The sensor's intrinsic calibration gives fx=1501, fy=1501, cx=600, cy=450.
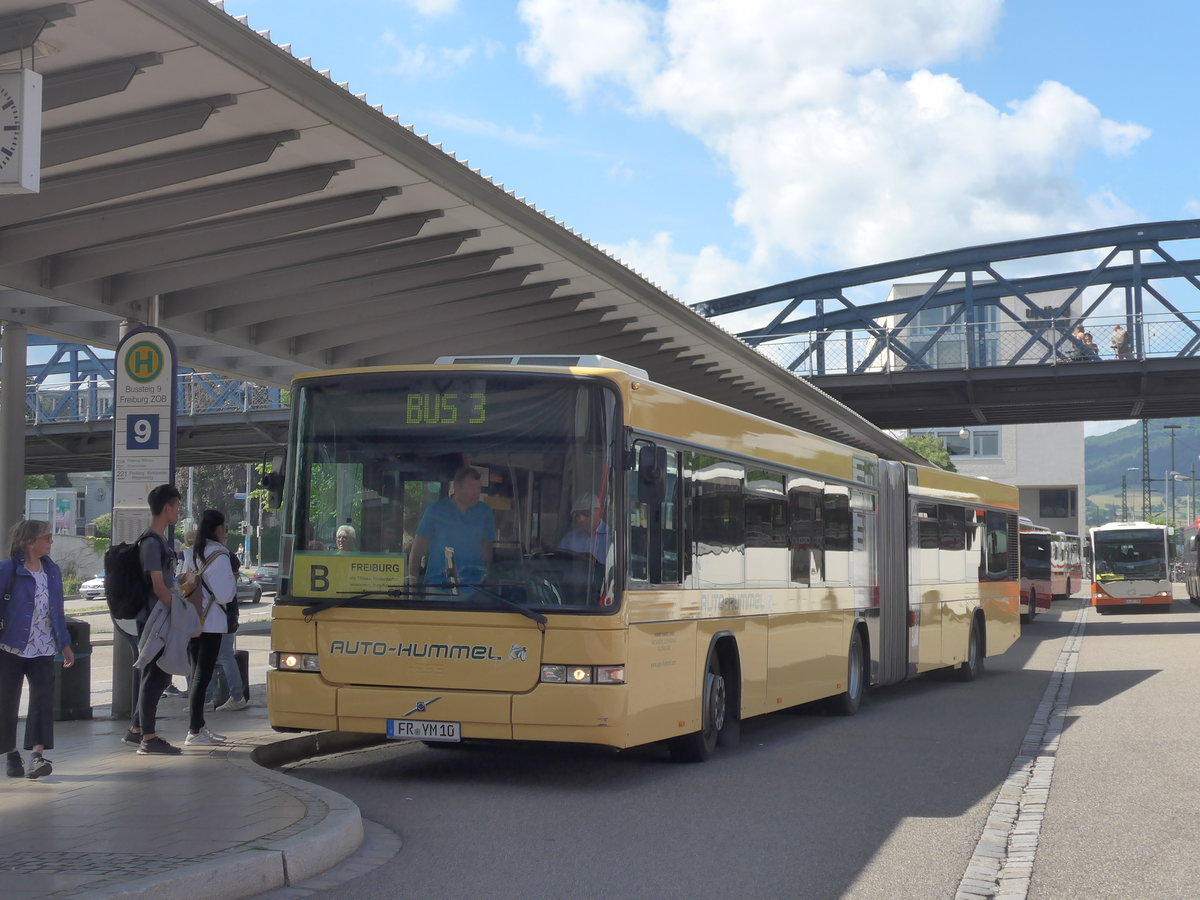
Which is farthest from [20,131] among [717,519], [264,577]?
[264,577]

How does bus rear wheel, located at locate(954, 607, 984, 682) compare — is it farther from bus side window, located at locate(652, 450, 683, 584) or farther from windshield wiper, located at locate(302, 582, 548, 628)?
windshield wiper, located at locate(302, 582, 548, 628)

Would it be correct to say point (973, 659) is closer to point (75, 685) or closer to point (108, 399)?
point (75, 685)

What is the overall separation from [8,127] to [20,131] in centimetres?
10

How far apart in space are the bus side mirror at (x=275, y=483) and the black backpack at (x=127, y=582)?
3.18 feet

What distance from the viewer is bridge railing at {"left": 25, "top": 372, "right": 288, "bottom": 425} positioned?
118 feet

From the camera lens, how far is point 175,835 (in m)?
7.20

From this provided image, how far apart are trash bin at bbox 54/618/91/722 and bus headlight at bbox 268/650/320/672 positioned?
10.7ft

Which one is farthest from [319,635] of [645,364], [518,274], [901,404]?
[901,404]

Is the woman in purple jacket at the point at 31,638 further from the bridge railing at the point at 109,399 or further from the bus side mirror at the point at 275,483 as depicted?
the bridge railing at the point at 109,399

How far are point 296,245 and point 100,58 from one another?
4.48 meters

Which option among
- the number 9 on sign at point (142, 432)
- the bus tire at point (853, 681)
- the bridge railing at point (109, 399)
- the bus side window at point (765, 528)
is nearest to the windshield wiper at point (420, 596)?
the number 9 on sign at point (142, 432)

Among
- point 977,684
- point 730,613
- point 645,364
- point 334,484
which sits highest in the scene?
point 645,364

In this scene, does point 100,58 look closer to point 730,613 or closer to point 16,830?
point 16,830

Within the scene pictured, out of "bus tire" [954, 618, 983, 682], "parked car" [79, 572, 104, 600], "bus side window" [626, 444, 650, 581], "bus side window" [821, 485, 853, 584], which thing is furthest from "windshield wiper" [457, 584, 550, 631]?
"parked car" [79, 572, 104, 600]
